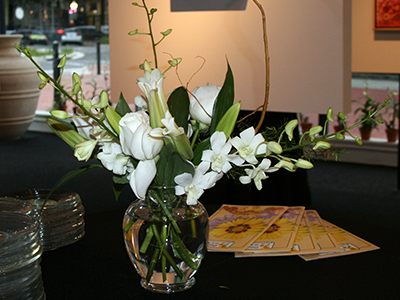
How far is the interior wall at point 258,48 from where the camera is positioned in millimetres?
1874

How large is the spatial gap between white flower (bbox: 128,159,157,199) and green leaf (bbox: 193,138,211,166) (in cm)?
12

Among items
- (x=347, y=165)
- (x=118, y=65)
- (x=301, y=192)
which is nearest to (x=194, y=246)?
(x=118, y=65)

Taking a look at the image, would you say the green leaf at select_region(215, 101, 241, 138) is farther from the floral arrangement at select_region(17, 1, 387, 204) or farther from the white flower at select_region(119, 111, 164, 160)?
the white flower at select_region(119, 111, 164, 160)

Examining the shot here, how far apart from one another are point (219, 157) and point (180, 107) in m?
0.15

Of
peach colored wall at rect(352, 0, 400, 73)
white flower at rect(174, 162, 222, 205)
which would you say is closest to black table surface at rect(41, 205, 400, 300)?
white flower at rect(174, 162, 222, 205)

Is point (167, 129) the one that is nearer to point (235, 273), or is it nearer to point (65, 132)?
point (65, 132)

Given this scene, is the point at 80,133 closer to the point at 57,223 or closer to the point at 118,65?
the point at 57,223

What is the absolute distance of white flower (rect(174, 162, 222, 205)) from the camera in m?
0.84

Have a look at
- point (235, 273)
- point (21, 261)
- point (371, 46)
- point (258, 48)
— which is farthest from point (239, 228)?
point (371, 46)

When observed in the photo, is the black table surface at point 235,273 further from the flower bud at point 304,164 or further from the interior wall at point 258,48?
the interior wall at point 258,48

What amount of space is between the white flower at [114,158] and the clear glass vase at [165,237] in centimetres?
7

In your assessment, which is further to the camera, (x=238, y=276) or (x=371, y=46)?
(x=371, y=46)

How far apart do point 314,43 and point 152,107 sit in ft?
4.05

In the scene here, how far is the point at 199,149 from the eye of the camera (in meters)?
0.91
